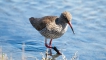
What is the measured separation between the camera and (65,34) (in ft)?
33.7

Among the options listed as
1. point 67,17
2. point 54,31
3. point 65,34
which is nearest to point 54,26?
point 54,31

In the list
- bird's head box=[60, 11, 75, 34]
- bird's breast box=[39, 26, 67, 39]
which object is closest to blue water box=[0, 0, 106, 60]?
bird's breast box=[39, 26, 67, 39]

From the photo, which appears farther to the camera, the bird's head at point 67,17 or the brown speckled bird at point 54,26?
the brown speckled bird at point 54,26

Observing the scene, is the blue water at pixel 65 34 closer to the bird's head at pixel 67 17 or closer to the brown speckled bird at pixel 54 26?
the brown speckled bird at pixel 54 26

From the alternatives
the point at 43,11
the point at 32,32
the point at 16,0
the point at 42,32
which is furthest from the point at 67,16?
the point at 16,0

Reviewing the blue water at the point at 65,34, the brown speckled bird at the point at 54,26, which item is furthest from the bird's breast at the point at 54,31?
the blue water at the point at 65,34

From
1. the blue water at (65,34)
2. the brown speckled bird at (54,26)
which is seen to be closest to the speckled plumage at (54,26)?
the brown speckled bird at (54,26)

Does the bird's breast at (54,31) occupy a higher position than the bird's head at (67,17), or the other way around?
the bird's head at (67,17)

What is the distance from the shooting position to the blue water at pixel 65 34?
9.33m

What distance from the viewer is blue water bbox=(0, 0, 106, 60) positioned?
9328 mm

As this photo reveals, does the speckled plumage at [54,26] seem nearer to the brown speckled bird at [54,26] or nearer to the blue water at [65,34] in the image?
the brown speckled bird at [54,26]

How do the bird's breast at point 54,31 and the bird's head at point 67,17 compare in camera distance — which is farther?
the bird's breast at point 54,31

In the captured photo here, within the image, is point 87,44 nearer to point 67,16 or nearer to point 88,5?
point 67,16

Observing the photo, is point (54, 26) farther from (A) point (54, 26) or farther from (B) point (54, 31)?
(B) point (54, 31)
